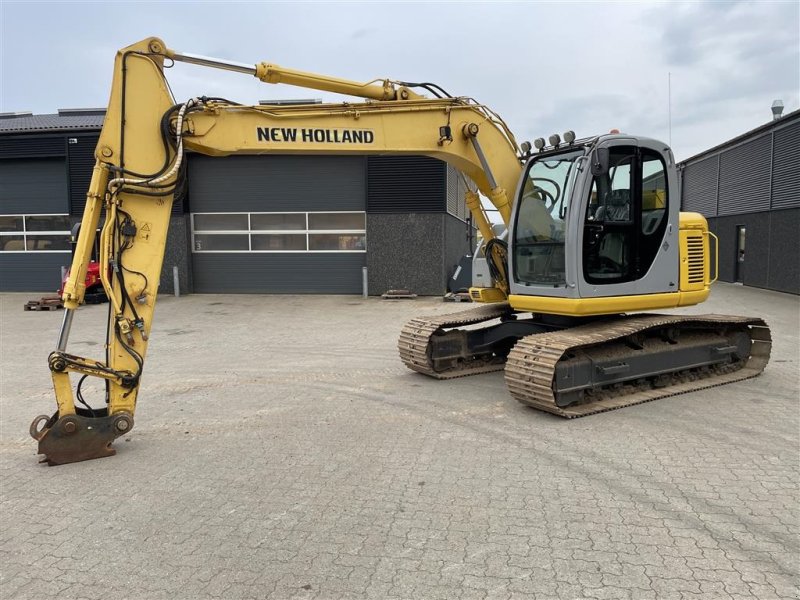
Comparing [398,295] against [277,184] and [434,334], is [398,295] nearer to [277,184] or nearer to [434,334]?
[277,184]

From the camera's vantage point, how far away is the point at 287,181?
1916cm

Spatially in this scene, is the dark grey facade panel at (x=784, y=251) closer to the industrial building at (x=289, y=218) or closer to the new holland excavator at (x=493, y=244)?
the industrial building at (x=289, y=218)

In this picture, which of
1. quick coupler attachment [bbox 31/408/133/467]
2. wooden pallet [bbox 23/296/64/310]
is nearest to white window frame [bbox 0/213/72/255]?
wooden pallet [bbox 23/296/64/310]

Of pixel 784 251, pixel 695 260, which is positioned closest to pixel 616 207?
pixel 695 260

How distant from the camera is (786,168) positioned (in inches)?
779

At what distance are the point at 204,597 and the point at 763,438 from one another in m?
4.94

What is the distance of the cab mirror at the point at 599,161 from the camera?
6152mm

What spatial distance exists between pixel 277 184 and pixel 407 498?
16.4 meters

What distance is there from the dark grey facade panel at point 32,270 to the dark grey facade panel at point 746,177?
82.4ft

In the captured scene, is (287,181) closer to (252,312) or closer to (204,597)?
(252,312)

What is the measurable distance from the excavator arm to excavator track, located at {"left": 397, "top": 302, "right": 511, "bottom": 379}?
278cm

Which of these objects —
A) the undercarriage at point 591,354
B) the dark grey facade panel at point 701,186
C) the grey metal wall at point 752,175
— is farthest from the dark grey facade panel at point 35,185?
the dark grey facade panel at point 701,186

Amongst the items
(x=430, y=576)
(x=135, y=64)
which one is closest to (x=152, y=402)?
(x=135, y=64)

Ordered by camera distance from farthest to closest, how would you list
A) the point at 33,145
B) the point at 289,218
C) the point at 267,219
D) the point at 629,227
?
the point at 33,145
the point at 267,219
the point at 289,218
the point at 629,227
